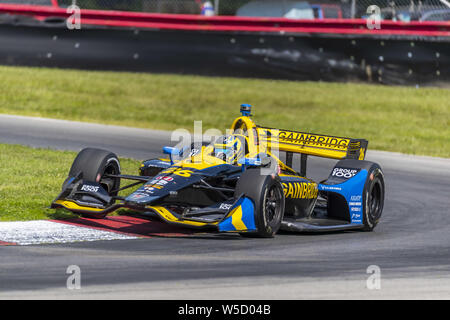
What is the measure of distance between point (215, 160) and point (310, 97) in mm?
12443

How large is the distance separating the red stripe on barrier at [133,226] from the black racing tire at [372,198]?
7.19 feet

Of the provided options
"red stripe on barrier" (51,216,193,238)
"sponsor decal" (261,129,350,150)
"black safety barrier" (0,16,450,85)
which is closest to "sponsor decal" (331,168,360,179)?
"sponsor decal" (261,129,350,150)

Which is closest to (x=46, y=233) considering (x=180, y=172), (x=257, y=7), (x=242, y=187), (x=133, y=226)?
(x=133, y=226)

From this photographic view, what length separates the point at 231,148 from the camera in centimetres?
1002

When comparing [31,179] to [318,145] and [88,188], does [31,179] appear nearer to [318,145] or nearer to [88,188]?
[88,188]

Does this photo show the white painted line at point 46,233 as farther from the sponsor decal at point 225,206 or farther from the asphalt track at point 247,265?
the sponsor decal at point 225,206

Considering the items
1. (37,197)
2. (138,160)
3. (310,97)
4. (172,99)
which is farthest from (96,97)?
(37,197)

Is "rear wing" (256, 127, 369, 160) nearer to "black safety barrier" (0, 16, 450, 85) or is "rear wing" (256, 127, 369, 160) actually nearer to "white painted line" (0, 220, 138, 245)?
"white painted line" (0, 220, 138, 245)

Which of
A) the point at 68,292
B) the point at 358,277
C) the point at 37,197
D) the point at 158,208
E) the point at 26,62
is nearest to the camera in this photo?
the point at 68,292

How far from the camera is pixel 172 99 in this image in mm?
21547

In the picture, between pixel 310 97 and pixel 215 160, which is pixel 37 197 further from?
pixel 310 97

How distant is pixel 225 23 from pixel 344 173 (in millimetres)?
11968

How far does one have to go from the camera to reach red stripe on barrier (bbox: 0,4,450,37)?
20.8m

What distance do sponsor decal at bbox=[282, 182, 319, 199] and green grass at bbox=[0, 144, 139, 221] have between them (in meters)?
2.51
